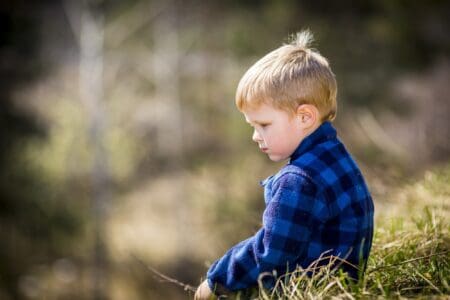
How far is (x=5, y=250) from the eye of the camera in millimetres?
10914

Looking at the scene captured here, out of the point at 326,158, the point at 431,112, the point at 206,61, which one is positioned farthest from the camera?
the point at 206,61

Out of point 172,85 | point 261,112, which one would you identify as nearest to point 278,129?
point 261,112

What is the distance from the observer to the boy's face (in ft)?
5.66

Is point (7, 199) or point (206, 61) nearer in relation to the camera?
point (7, 199)

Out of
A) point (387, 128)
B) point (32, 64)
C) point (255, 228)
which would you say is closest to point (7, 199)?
point (32, 64)

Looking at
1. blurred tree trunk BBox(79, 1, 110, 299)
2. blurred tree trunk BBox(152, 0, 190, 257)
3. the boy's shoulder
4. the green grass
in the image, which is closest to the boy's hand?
the green grass

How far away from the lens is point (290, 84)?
1695 mm

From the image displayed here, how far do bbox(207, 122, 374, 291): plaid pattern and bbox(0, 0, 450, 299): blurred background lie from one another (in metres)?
4.40

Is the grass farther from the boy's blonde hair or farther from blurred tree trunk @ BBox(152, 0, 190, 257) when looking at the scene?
blurred tree trunk @ BBox(152, 0, 190, 257)

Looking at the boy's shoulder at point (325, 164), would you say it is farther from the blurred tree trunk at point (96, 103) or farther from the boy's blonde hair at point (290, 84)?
the blurred tree trunk at point (96, 103)

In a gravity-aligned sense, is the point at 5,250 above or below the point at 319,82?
below

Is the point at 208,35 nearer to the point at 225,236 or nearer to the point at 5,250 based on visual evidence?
the point at 225,236

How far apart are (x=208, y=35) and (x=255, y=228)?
49.8 ft

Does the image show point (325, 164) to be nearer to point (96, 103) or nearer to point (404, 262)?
point (404, 262)
